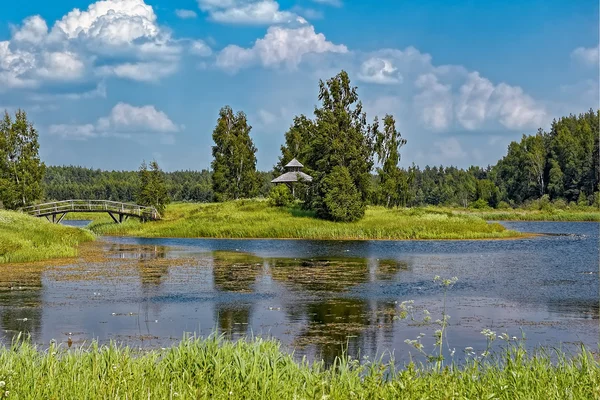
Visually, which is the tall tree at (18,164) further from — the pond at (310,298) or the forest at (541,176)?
the forest at (541,176)

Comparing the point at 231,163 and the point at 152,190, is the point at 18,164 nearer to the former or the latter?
the point at 152,190

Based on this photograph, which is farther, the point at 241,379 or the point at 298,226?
the point at 298,226

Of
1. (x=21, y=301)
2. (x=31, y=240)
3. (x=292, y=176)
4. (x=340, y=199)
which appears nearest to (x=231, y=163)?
(x=292, y=176)

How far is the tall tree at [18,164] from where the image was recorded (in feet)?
200

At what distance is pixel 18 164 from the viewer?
61.7m

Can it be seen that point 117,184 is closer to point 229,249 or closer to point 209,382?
point 229,249

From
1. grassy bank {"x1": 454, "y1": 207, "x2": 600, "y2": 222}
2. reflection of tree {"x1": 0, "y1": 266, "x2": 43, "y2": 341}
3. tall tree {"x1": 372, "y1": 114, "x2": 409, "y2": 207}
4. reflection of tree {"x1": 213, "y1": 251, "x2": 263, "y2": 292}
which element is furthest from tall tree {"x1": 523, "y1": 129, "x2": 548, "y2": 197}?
reflection of tree {"x1": 0, "y1": 266, "x2": 43, "y2": 341}

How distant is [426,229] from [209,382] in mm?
46746

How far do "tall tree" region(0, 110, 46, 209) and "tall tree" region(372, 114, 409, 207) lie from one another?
1624 inches

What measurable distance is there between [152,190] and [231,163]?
25079 mm

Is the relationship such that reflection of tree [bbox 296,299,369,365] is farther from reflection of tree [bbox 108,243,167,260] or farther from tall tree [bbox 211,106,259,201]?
tall tree [bbox 211,106,259,201]

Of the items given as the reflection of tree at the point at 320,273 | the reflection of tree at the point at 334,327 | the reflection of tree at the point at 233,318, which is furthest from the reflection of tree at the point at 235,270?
the reflection of tree at the point at 334,327

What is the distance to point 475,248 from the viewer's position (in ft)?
150

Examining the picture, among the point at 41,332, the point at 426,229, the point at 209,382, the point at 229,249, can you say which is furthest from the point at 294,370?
the point at 426,229
